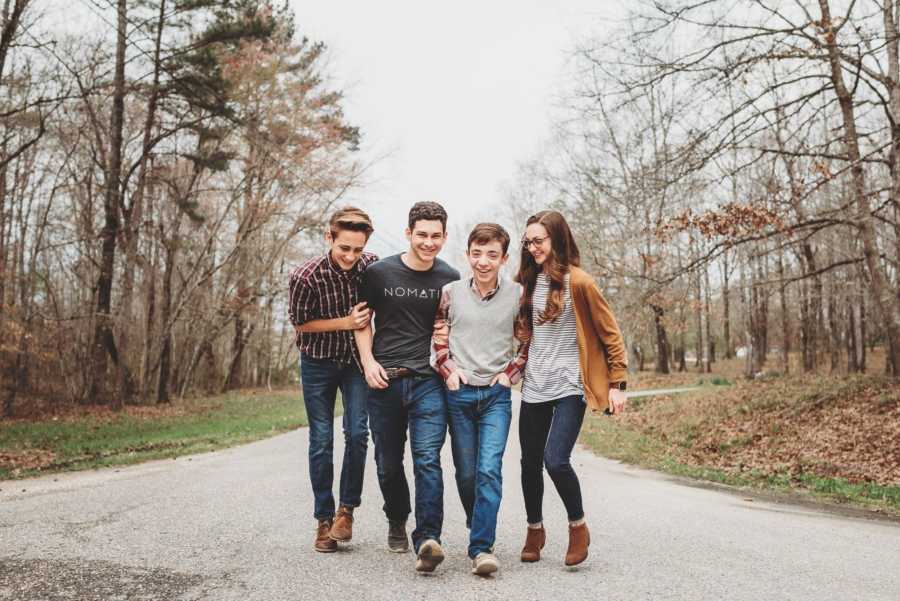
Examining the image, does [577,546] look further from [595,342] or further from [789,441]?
[789,441]

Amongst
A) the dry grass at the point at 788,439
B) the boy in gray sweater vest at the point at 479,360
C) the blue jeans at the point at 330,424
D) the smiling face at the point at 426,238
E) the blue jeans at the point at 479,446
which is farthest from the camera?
the dry grass at the point at 788,439

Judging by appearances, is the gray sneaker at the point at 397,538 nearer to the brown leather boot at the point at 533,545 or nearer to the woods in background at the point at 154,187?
the brown leather boot at the point at 533,545

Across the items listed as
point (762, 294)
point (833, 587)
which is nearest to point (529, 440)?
point (833, 587)

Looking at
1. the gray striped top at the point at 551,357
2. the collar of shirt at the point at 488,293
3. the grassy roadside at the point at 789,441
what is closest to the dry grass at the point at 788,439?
the grassy roadside at the point at 789,441

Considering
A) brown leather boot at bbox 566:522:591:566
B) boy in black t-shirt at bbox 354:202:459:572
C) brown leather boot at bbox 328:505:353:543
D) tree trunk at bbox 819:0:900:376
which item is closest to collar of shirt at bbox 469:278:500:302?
boy in black t-shirt at bbox 354:202:459:572

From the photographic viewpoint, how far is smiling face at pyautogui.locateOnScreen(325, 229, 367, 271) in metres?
4.47

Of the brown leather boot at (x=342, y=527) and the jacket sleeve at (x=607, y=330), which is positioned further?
the brown leather boot at (x=342, y=527)

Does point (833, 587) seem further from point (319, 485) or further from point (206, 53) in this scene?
point (206, 53)

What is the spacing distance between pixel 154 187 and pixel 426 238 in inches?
973

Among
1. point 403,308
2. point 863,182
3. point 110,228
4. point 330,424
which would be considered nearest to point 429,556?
point 330,424

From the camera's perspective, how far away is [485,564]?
3.87m

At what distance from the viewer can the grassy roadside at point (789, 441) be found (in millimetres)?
8835

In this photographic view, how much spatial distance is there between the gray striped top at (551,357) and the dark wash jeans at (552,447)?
6 cm

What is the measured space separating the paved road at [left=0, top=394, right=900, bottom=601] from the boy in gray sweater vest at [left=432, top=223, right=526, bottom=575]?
2.07ft
